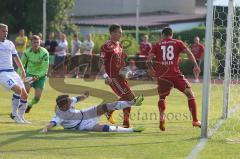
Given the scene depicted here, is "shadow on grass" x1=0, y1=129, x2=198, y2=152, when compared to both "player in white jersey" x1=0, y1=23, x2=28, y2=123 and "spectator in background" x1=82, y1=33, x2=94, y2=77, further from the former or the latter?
"spectator in background" x1=82, y1=33, x2=94, y2=77

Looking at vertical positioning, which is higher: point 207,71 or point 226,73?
point 207,71

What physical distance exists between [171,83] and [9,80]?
3.23 metres

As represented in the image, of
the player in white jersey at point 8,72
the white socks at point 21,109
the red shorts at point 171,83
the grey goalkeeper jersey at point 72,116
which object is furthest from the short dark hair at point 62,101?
the white socks at point 21,109

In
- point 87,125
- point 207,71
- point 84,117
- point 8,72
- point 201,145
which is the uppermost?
point 207,71

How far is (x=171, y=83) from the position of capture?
41.3 feet

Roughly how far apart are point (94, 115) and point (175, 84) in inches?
67.8

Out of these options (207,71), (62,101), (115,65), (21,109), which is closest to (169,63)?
(115,65)

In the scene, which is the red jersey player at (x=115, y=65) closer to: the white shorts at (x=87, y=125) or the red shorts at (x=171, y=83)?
the red shorts at (x=171, y=83)

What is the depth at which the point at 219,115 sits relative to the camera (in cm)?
1559

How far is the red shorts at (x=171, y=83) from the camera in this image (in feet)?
41.1

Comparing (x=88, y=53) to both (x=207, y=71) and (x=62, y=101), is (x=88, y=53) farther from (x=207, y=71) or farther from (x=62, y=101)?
(x=207, y=71)

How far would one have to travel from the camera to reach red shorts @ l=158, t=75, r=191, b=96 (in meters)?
12.5

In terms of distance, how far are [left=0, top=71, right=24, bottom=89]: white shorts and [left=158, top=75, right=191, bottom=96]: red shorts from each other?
9.34ft

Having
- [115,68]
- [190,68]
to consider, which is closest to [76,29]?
[190,68]
